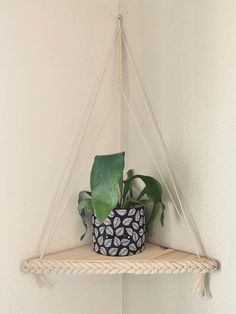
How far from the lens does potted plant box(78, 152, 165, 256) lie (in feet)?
2.57

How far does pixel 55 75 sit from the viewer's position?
0.92 meters

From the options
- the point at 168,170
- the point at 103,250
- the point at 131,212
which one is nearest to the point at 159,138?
the point at 168,170

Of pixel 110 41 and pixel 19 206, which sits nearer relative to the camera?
pixel 19 206

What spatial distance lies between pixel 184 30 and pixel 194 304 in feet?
2.16

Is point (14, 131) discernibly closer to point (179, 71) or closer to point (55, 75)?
point (55, 75)

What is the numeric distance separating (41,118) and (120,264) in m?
0.39

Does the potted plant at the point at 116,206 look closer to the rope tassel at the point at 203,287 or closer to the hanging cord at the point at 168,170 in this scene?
the hanging cord at the point at 168,170

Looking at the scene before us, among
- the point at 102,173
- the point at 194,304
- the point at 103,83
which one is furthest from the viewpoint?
the point at 103,83

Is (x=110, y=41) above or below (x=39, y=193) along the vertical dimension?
above

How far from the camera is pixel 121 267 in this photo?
2.68 ft

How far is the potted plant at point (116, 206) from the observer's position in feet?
2.57

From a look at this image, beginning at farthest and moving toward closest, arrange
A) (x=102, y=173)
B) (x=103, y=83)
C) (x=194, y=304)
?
1. (x=103, y=83)
2. (x=194, y=304)
3. (x=102, y=173)

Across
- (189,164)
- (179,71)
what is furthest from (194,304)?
(179,71)

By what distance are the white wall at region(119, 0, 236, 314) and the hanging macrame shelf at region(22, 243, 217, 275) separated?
55 mm
